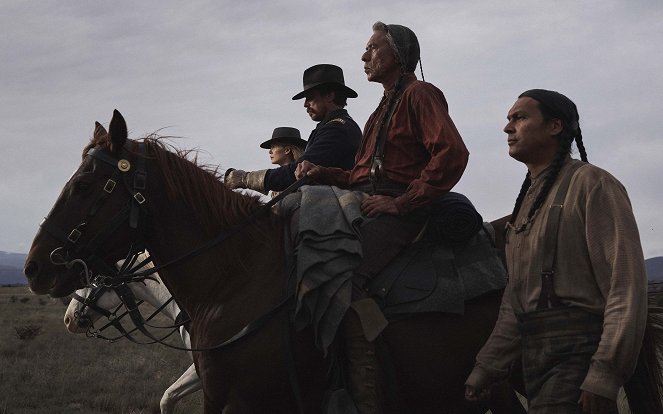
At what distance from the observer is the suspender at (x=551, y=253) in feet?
10.0

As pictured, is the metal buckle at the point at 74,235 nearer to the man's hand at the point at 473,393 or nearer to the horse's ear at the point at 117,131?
the horse's ear at the point at 117,131

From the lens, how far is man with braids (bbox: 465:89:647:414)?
275cm

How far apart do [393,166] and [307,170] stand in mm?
678

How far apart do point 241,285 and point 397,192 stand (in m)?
1.19

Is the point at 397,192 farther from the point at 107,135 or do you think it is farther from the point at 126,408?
the point at 126,408

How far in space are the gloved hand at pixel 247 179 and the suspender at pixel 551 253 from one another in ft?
9.44

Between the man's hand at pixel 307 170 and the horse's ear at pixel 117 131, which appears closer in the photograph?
the horse's ear at pixel 117 131

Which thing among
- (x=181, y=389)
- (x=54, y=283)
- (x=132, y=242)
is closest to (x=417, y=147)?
(x=132, y=242)

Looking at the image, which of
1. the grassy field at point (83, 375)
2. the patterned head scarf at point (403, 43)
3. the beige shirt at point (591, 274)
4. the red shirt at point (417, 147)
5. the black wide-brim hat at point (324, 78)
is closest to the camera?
the beige shirt at point (591, 274)

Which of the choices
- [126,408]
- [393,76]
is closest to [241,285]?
[393,76]

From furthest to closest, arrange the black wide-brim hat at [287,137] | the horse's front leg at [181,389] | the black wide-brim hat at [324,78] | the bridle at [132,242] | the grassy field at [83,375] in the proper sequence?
the grassy field at [83,375] < the black wide-brim hat at [287,137] < the horse's front leg at [181,389] < the black wide-brim hat at [324,78] < the bridle at [132,242]

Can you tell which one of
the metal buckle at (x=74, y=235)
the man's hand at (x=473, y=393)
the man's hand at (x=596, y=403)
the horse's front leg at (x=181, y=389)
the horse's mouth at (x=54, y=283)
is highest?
the metal buckle at (x=74, y=235)

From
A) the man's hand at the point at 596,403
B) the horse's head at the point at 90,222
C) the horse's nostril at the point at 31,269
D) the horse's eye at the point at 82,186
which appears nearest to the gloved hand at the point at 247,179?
the horse's head at the point at 90,222

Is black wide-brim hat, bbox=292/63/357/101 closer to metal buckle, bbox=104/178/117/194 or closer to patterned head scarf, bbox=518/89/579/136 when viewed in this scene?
metal buckle, bbox=104/178/117/194
